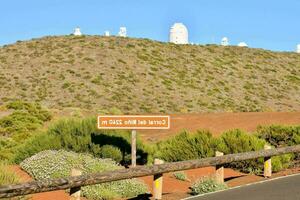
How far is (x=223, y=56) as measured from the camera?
87375 millimetres

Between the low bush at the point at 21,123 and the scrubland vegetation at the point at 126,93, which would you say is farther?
the low bush at the point at 21,123

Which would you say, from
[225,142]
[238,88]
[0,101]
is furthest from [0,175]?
[238,88]

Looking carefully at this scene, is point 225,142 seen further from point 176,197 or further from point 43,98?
point 43,98

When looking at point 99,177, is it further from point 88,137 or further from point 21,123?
point 21,123

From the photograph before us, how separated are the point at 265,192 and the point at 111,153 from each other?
626cm

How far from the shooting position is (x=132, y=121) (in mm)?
16281

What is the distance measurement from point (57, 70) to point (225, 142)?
170 ft

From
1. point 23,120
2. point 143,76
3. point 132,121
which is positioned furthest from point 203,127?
point 143,76

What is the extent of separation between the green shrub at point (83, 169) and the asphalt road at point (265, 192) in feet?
6.96

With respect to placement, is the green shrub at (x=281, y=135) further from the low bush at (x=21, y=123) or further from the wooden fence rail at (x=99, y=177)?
the low bush at (x=21, y=123)

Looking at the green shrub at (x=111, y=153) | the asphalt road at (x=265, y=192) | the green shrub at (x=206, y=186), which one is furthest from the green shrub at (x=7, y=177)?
the green shrub at (x=111, y=153)

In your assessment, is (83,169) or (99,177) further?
(83,169)

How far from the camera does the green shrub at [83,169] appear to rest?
44.0 feet

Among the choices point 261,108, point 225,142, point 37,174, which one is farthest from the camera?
point 261,108
